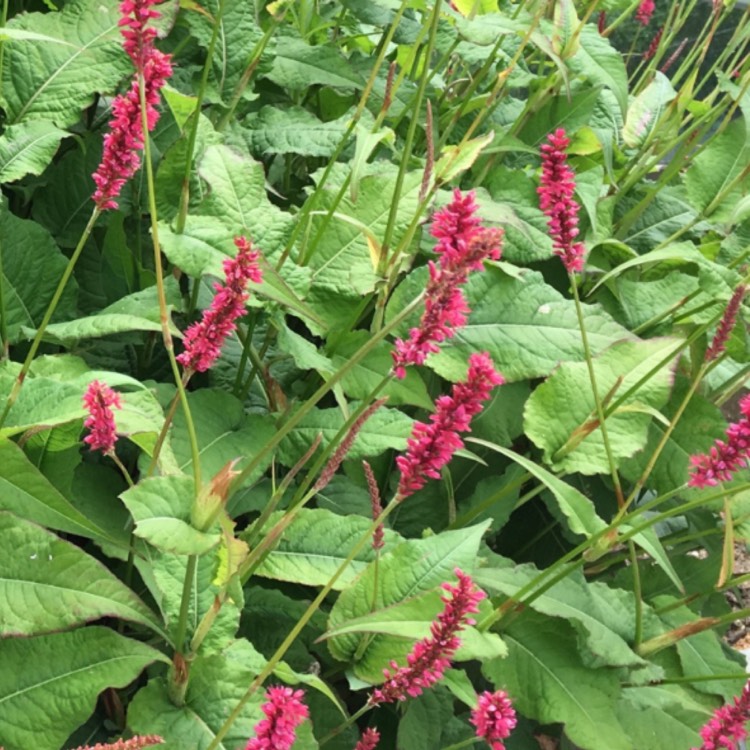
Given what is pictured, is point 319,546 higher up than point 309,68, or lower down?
lower down

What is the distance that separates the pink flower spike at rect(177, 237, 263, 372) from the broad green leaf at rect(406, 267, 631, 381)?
0.45m

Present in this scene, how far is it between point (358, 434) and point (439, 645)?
32 centimetres

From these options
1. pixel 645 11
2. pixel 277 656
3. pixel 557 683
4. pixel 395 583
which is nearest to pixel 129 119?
pixel 277 656

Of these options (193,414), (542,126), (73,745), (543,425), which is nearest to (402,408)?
(543,425)

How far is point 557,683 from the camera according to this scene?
1009mm

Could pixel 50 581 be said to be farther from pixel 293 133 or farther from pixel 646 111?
pixel 646 111

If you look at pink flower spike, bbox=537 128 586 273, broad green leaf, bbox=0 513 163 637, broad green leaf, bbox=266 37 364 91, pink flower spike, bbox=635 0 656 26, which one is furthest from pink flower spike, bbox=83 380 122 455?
pink flower spike, bbox=635 0 656 26

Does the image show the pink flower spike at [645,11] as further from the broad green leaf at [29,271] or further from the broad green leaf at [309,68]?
the broad green leaf at [29,271]

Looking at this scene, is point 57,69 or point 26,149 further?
point 57,69

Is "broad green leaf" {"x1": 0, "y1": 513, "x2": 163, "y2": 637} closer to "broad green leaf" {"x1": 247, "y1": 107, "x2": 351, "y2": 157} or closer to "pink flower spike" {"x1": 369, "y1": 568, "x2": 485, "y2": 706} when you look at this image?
"pink flower spike" {"x1": 369, "y1": 568, "x2": 485, "y2": 706}

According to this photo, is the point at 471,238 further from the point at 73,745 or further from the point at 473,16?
the point at 473,16

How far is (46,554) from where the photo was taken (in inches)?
30.2

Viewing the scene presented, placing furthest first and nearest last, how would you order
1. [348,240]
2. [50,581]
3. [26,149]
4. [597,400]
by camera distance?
[348,240] < [26,149] < [597,400] < [50,581]

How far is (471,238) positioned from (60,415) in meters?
0.42
